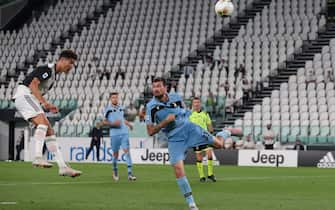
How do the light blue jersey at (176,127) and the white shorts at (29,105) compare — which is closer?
the light blue jersey at (176,127)

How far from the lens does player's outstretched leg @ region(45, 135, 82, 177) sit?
14.2m

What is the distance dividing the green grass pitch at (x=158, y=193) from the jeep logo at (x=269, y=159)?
10938 millimetres

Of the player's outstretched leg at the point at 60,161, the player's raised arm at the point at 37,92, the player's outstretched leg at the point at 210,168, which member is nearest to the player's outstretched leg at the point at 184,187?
the player's outstretched leg at the point at 60,161

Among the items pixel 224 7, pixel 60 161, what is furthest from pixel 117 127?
pixel 60 161

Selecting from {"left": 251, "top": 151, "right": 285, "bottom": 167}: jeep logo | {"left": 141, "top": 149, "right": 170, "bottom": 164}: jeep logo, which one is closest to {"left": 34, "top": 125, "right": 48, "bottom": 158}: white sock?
{"left": 251, "top": 151, "right": 285, "bottom": 167}: jeep logo

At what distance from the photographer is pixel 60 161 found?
14656 mm

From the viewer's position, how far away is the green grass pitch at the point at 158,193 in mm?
14945

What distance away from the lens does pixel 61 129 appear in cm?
4203

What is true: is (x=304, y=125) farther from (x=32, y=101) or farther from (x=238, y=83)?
(x=32, y=101)

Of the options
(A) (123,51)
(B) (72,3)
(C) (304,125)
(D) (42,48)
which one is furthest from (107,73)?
(C) (304,125)

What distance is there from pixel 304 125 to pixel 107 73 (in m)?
13.6

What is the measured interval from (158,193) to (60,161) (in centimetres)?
416

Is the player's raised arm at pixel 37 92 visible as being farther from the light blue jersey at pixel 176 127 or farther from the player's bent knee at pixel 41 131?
the light blue jersey at pixel 176 127

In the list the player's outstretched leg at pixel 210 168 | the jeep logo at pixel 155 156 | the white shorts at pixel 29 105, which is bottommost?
the jeep logo at pixel 155 156
